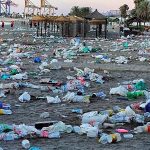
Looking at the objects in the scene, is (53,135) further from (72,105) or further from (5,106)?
(72,105)

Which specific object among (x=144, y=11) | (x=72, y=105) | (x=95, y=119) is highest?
(x=144, y=11)

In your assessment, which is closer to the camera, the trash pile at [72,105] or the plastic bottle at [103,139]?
the plastic bottle at [103,139]

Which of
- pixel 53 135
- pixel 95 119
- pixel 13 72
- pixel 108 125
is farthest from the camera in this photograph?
pixel 13 72

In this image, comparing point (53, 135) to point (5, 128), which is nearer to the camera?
point (53, 135)

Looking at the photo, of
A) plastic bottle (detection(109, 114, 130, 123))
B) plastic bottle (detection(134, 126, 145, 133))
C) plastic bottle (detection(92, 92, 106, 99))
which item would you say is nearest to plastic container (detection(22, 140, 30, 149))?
plastic bottle (detection(134, 126, 145, 133))

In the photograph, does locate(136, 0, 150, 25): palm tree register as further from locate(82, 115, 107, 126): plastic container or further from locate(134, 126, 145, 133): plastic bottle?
locate(134, 126, 145, 133): plastic bottle

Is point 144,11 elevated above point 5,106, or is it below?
above

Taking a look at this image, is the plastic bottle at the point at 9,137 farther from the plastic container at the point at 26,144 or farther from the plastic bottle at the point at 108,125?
the plastic bottle at the point at 108,125

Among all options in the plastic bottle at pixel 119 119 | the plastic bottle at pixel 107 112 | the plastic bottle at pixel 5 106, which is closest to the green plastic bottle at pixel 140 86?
the plastic bottle at pixel 107 112

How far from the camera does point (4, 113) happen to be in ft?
29.5

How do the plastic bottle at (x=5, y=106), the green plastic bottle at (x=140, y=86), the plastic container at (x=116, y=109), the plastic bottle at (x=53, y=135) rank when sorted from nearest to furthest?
the plastic bottle at (x=53, y=135), the plastic container at (x=116, y=109), the plastic bottle at (x=5, y=106), the green plastic bottle at (x=140, y=86)

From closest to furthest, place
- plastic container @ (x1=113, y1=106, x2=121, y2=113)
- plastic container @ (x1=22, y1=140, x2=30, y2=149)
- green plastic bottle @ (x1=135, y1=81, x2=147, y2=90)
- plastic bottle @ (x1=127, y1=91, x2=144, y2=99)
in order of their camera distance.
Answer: plastic container @ (x1=22, y1=140, x2=30, y2=149)
plastic container @ (x1=113, y1=106, x2=121, y2=113)
plastic bottle @ (x1=127, y1=91, x2=144, y2=99)
green plastic bottle @ (x1=135, y1=81, x2=147, y2=90)

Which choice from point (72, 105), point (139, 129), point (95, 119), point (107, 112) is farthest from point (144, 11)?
point (139, 129)

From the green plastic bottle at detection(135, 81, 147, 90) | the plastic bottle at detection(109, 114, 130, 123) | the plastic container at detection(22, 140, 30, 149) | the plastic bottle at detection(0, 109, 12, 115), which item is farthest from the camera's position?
the green plastic bottle at detection(135, 81, 147, 90)
